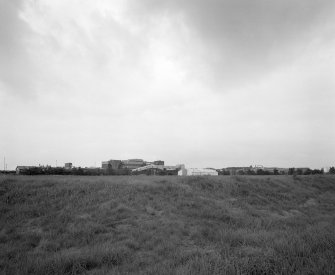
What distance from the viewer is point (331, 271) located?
20.5ft

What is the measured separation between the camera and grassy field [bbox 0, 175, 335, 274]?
8.31 meters

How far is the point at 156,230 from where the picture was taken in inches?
588

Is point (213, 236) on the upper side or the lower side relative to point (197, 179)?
lower

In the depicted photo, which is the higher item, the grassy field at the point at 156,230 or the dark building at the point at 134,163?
the dark building at the point at 134,163

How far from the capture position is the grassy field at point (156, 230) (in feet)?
27.3

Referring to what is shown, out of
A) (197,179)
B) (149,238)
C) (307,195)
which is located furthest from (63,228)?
(307,195)

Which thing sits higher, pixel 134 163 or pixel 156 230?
pixel 134 163

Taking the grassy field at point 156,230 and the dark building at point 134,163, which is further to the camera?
the dark building at point 134,163

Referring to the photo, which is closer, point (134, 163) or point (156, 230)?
point (156, 230)

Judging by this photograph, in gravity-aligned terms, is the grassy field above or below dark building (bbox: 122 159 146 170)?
below

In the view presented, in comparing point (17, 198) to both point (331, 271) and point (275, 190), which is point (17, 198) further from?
point (275, 190)

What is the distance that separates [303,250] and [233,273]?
97.6 inches

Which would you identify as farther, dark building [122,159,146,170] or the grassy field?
dark building [122,159,146,170]

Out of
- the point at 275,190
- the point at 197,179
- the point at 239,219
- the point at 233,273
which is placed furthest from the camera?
the point at 275,190
